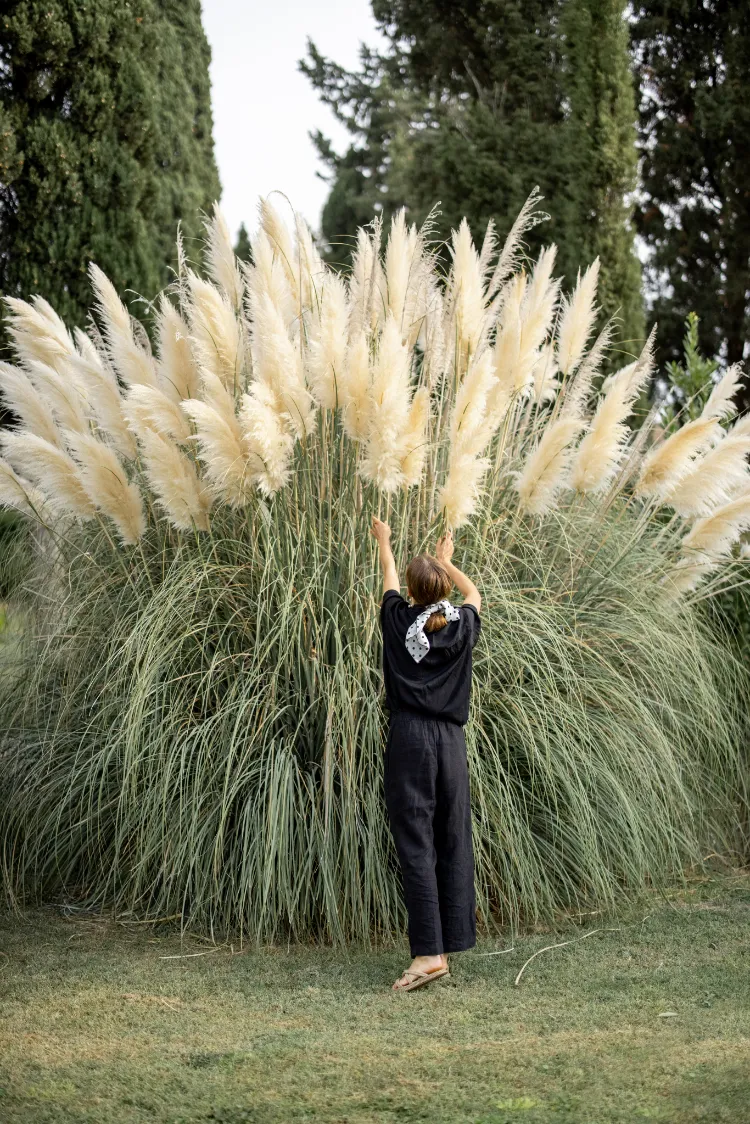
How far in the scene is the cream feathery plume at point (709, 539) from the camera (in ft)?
14.8

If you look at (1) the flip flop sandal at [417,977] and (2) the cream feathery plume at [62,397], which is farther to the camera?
(2) the cream feathery plume at [62,397]

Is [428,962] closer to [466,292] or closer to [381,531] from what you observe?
[381,531]

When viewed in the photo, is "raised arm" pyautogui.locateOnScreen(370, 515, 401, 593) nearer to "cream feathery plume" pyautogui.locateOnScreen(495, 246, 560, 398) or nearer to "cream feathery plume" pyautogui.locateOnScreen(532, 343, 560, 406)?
"cream feathery plume" pyautogui.locateOnScreen(495, 246, 560, 398)

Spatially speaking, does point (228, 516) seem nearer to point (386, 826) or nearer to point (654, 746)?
point (386, 826)

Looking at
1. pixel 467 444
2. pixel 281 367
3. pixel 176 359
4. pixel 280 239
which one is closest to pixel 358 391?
pixel 281 367

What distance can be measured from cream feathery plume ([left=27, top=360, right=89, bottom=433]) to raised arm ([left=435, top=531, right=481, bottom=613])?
1585 millimetres

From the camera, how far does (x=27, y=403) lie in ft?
15.2

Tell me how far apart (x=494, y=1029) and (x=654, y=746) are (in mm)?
1426

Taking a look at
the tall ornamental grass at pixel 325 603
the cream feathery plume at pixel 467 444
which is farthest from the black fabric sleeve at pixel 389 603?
the cream feathery plume at pixel 467 444

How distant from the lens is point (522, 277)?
4.74 metres

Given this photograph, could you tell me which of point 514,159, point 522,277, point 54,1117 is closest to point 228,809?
point 54,1117

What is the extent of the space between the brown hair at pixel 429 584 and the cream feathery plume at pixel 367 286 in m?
1.10

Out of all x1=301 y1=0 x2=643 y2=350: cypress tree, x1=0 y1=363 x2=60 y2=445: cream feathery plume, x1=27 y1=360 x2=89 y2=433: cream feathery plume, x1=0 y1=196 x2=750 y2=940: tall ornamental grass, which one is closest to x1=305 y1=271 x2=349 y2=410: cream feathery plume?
x1=0 y1=196 x2=750 y2=940: tall ornamental grass

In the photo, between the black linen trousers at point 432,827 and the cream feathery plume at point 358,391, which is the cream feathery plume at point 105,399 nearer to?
the cream feathery plume at point 358,391
